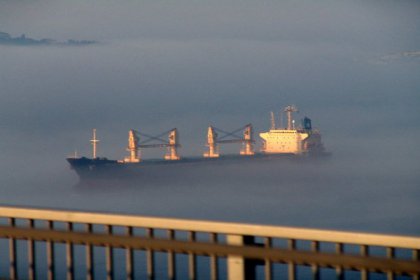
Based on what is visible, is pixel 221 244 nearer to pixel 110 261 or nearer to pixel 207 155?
pixel 110 261

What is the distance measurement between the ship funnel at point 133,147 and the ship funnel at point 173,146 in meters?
1.53

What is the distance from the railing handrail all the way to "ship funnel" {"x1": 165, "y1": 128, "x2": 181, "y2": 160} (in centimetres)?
4316

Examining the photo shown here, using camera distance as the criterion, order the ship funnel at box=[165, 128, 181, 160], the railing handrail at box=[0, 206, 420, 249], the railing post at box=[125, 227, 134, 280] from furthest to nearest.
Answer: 1. the ship funnel at box=[165, 128, 181, 160]
2. the railing post at box=[125, 227, 134, 280]
3. the railing handrail at box=[0, 206, 420, 249]

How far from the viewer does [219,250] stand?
2285 millimetres

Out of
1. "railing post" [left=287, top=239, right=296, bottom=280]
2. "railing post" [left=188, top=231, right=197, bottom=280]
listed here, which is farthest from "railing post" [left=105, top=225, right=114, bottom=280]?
"railing post" [left=287, top=239, right=296, bottom=280]

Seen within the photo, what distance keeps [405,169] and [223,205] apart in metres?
12.4

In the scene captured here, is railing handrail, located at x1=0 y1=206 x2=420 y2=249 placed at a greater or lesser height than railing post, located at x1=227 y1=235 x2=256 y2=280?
greater

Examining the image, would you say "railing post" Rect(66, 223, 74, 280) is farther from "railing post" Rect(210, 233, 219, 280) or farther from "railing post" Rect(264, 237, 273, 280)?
"railing post" Rect(264, 237, 273, 280)

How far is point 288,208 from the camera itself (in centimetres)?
2941

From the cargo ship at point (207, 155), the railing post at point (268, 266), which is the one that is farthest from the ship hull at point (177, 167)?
the railing post at point (268, 266)

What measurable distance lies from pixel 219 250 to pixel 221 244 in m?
0.02

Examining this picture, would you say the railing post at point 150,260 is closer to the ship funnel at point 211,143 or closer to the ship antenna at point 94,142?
the ship antenna at point 94,142

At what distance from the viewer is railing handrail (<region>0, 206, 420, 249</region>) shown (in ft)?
7.20

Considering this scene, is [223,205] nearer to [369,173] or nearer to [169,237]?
[369,173]
